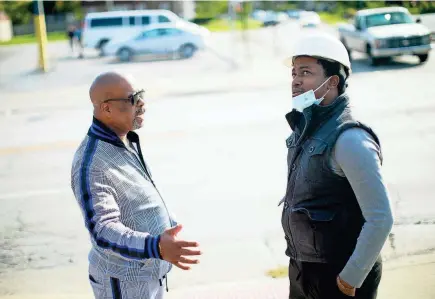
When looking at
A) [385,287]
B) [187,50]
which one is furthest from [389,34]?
[385,287]

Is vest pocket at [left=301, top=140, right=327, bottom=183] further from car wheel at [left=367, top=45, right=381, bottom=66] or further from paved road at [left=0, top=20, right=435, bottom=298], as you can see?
car wheel at [left=367, top=45, right=381, bottom=66]

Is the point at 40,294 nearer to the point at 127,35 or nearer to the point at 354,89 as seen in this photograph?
the point at 354,89

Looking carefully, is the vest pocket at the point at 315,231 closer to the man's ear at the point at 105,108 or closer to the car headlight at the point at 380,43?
the man's ear at the point at 105,108

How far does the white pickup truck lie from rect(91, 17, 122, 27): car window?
17.2 metres

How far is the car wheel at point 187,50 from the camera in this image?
2784 cm

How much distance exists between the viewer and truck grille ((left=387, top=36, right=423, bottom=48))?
699 inches

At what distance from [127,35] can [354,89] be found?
20602 millimetres

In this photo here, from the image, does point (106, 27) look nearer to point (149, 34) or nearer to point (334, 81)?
point (149, 34)

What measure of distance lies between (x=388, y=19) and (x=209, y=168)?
42.5 ft

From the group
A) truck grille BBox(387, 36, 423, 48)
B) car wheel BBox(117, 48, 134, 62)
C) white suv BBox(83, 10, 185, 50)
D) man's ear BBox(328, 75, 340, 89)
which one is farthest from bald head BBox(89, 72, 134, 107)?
white suv BBox(83, 10, 185, 50)

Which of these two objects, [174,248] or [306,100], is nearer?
[174,248]

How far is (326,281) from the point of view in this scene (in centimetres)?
257

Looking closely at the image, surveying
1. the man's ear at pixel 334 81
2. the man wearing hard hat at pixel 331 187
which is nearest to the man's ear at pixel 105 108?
the man wearing hard hat at pixel 331 187

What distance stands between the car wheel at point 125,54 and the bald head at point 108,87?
2575 cm
